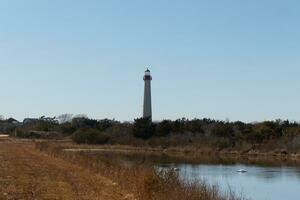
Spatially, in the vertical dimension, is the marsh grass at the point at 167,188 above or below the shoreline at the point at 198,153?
below

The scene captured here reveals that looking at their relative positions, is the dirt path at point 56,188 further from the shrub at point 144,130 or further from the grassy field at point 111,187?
the shrub at point 144,130

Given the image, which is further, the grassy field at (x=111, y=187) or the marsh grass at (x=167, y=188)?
the grassy field at (x=111, y=187)

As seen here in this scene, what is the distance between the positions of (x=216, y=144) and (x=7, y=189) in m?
73.8

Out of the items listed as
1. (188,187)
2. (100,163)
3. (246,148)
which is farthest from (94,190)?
(246,148)

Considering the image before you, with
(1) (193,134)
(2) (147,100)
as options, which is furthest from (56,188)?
(2) (147,100)

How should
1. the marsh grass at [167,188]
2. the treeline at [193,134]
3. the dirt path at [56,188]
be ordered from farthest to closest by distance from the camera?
the treeline at [193,134]
the dirt path at [56,188]
the marsh grass at [167,188]

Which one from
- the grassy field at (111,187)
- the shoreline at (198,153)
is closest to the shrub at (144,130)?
the shoreline at (198,153)

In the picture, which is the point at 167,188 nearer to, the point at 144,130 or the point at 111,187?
the point at 111,187

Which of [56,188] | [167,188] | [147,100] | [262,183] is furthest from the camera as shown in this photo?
[147,100]

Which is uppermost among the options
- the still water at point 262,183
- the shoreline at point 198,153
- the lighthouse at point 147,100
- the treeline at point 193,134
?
the lighthouse at point 147,100

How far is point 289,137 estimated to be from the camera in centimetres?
8544

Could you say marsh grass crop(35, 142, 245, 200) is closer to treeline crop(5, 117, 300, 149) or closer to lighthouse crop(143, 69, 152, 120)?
treeline crop(5, 117, 300, 149)

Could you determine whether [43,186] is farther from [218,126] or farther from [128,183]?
[218,126]

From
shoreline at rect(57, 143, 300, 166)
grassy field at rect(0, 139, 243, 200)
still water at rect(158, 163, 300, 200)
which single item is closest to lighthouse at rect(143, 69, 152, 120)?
shoreline at rect(57, 143, 300, 166)
